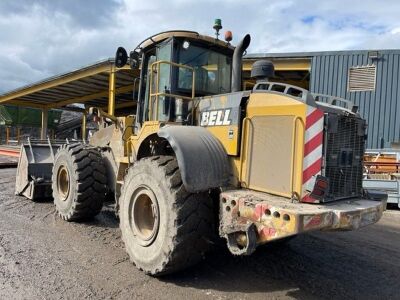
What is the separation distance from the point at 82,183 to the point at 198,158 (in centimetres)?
277

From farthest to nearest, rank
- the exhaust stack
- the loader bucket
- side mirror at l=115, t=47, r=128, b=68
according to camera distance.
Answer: the loader bucket
side mirror at l=115, t=47, r=128, b=68
the exhaust stack

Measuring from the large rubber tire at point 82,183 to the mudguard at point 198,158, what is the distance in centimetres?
230

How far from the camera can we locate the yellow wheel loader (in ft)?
12.8

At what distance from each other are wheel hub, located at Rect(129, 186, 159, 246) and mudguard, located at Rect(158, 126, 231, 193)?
708mm

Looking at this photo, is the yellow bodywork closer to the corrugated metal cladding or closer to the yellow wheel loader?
the yellow wheel loader

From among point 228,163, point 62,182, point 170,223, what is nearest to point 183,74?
point 228,163

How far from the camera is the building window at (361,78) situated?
1391cm

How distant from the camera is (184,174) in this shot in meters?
4.17

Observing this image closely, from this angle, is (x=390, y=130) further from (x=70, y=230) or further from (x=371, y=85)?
(x=70, y=230)

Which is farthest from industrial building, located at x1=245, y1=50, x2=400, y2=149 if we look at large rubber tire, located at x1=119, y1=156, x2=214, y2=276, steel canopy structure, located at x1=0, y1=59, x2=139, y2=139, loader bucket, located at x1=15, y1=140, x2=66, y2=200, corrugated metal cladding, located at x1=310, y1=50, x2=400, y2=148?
large rubber tire, located at x1=119, y1=156, x2=214, y2=276

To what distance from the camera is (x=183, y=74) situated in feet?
17.5

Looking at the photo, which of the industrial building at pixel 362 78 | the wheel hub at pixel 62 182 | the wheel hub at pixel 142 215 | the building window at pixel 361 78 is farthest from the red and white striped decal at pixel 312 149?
the building window at pixel 361 78

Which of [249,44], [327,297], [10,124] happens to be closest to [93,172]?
[249,44]

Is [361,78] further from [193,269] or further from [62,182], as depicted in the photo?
[193,269]
